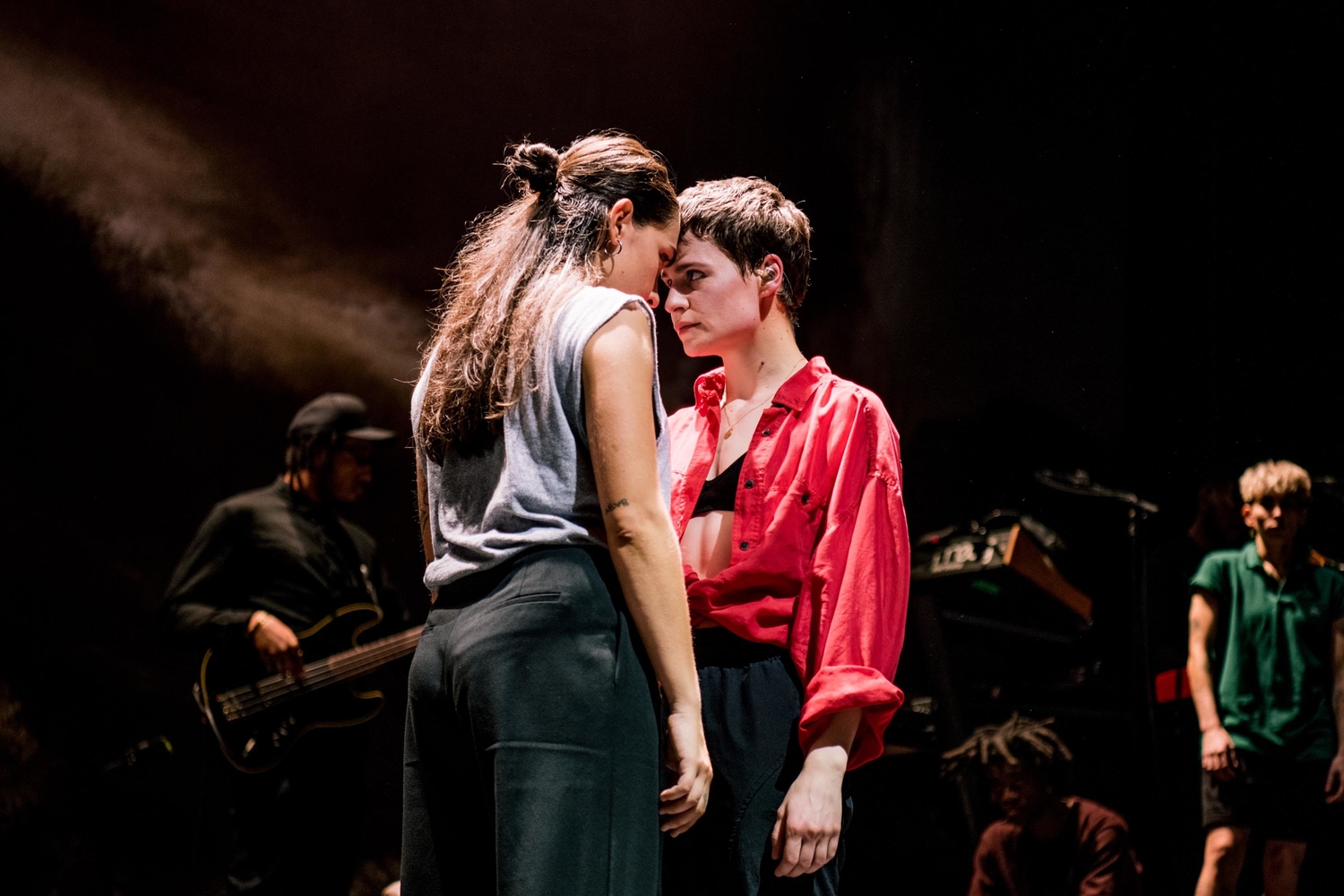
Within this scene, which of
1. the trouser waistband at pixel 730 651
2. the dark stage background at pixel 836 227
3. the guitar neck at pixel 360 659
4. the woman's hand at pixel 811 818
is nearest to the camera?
the woman's hand at pixel 811 818

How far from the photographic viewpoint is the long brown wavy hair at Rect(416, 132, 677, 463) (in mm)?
1391

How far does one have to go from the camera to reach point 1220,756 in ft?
12.7

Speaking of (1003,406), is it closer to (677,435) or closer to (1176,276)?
(1176,276)

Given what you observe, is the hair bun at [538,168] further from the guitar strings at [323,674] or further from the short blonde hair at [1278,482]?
the short blonde hair at [1278,482]

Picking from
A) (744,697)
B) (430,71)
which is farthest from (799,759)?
(430,71)

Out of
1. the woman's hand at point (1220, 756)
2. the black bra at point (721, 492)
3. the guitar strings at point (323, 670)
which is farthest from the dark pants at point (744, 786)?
the woman's hand at point (1220, 756)

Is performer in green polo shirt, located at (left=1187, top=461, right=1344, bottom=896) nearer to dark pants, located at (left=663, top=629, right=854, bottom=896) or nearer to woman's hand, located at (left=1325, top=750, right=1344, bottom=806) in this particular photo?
woman's hand, located at (left=1325, top=750, right=1344, bottom=806)

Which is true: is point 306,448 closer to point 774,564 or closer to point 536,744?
point 774,564

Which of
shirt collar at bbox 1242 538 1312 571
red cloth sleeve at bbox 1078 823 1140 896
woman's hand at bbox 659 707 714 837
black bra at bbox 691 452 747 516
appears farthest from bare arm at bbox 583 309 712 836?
shirt collar at bbox 1242 538 1312 571

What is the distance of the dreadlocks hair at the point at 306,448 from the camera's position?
13.1ft

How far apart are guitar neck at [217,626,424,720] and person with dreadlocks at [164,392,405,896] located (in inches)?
2.6

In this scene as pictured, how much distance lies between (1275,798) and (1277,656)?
1.65 ft

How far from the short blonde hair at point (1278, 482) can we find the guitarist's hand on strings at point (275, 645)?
3.53 meters

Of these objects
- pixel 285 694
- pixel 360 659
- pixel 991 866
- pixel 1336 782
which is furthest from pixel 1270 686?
pixel 285 694
